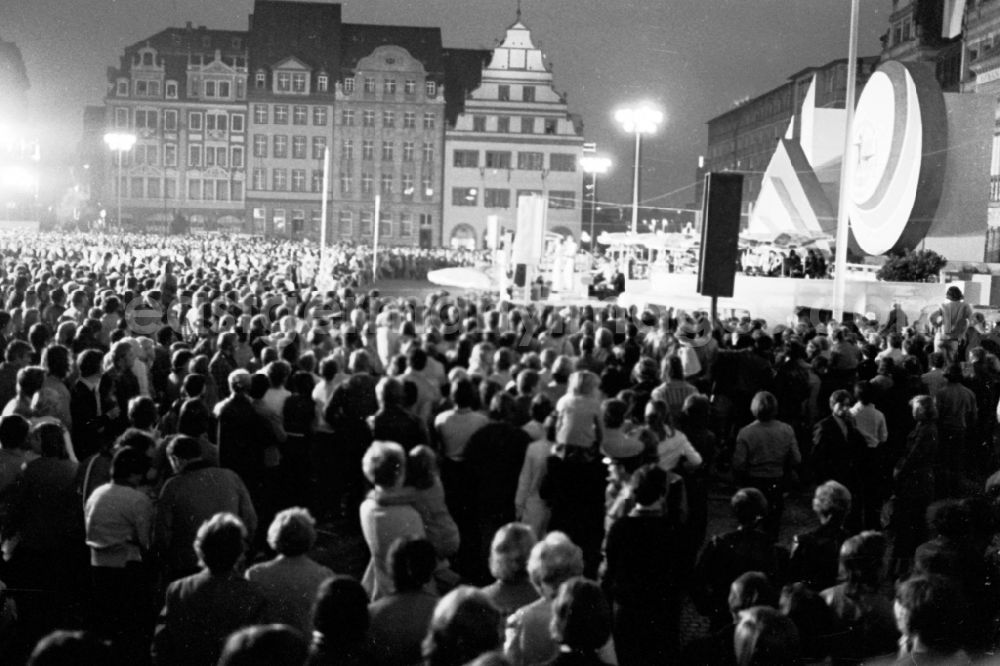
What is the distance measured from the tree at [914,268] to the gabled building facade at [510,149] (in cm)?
4502

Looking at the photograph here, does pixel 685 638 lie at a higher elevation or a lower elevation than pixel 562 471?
lower

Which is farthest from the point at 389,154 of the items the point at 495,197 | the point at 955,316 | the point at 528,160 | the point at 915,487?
the point at 915,487

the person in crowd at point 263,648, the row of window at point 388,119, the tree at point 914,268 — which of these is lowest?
the person in crowd at point 263,648

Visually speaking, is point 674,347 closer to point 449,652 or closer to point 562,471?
point 562,471

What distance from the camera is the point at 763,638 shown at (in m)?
4.26

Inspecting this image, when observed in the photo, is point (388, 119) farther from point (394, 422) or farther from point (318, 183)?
point (394, 422)

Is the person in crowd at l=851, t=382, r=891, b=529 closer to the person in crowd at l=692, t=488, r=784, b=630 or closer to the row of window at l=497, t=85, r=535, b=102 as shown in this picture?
the person in crowd at l=692, t=488, r=784, b=630

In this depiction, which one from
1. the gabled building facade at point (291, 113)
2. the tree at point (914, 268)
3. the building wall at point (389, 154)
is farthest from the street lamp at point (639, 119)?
the gabled building facade at point (291, 113)

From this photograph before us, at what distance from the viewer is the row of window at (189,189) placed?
85.6 m

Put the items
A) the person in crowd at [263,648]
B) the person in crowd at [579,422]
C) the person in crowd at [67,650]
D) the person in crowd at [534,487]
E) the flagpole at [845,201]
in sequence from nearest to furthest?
the person in crowd at [67,650]
the person in crowd at [263,648]
the person in crowd at [534,487]
the person in crowd at [579,422]
the flagpole at [845,201]

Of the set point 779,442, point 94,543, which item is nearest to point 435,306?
point 779,442

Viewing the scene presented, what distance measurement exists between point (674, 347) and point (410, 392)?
493 centimetres

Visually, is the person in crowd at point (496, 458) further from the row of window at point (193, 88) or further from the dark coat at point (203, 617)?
the row of window at point (193, 88)

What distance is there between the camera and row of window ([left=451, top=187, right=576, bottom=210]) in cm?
7938
